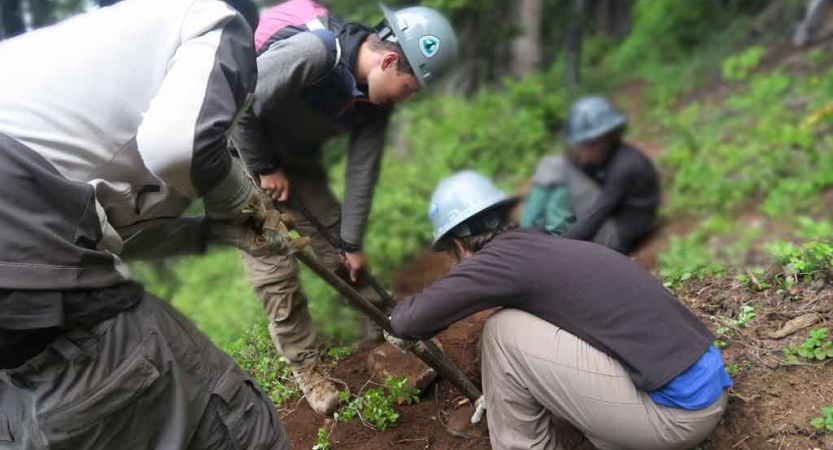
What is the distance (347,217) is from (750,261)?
12.7 feet

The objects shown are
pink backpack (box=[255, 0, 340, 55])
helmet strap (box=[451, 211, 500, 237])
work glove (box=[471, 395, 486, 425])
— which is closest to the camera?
helmet strap (box=[451, 211, 500, 237])

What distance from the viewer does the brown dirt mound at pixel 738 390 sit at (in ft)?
8.52

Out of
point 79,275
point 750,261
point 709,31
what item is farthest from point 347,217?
point 709,31

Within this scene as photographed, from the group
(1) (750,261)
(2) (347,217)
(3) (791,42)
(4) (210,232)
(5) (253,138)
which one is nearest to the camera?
(4) (210,232)

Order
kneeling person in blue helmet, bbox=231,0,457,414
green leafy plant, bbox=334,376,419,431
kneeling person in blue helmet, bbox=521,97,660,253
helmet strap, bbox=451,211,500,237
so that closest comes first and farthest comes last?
1. helmet strap, bbox=451,211,500,237
2. kneeling person in blue helmet, bbox=231,0,457,414
3. green leafy plant, bbox=334,376,419,431
4. kneeling person in blue helmet, bbox=521,97,660,253

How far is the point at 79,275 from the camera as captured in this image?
1634 millimetres

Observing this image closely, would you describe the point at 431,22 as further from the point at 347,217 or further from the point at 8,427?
the point at 8,427

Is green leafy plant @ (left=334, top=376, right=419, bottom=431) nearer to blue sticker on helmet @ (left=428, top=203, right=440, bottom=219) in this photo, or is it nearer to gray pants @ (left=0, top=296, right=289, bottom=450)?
blue sticker on helmet @ (left=428, top=203, right=440, bottom=219)

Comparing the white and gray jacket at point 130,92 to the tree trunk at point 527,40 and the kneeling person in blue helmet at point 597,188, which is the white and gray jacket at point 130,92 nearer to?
the kneeling person in blue helmet at point 597,188

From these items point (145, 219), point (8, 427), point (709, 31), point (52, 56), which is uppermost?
point (52, 56)

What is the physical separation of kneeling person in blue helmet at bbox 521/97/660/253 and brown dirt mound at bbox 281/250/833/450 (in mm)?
1449

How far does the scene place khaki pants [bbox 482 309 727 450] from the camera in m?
2.29

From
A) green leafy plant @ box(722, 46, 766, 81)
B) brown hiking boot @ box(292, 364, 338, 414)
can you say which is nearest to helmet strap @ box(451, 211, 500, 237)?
brown hiking boot @ box(292, 364, 338, 414)

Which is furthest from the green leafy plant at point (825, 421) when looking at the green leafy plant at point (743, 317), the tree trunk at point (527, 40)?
the tree trunk at point (527, 40)
